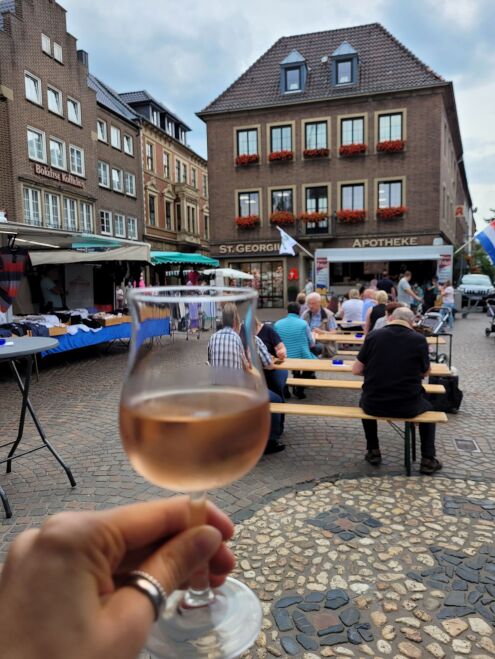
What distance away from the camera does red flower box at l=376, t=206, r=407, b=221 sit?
24.8 m

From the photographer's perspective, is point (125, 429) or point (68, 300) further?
point (68, 300)

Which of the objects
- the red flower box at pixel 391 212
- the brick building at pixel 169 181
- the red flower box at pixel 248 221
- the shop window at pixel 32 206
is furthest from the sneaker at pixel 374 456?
the brick building at pixel 169 181

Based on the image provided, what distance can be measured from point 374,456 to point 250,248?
77.4ft

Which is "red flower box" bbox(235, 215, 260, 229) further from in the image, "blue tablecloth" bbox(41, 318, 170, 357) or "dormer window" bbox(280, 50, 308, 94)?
"blue tablecloth" bbox(41, 318, 170, 357)

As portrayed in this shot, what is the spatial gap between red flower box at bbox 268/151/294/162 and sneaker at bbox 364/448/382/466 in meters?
24.0

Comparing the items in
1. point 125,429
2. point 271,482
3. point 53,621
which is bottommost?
point 271,482

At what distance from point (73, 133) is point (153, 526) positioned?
27215 millimetres

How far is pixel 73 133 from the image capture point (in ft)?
80.1

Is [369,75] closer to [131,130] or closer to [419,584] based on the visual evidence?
[131,130]

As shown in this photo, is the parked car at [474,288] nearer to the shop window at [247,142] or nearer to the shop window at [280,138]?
the shop window at [280,138]

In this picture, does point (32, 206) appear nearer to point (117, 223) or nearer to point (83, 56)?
point (117, 223)

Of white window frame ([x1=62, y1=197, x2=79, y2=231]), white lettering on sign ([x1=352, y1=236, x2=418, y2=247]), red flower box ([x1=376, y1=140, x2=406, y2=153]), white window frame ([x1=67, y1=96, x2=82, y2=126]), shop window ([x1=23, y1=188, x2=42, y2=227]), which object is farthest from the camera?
white lettering on sign ([x1=352, y1=236, x2=418, y2=247])

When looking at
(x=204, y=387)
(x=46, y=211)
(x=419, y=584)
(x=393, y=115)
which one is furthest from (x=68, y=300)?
(x=393, y=115)

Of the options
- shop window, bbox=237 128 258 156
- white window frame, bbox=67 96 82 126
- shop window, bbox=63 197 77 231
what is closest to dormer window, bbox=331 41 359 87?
shop window, bbox=237 128 258 156
